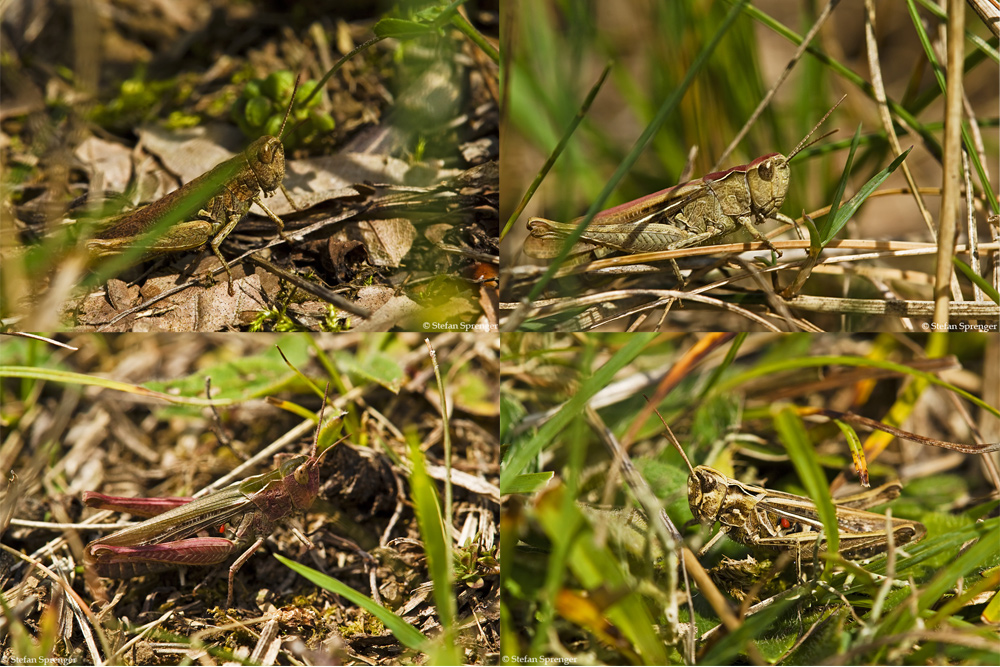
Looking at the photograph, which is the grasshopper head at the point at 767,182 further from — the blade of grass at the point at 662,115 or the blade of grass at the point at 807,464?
the blade of grass at the point at 807,464

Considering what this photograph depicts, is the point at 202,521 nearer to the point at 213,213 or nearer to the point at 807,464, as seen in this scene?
the point at 213,213

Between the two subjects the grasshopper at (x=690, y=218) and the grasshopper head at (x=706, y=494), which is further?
the grasshopper at (x=690, y=218)

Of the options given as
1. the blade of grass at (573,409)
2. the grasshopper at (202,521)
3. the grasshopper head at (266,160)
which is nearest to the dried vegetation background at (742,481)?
the blade of grass at (573,409)

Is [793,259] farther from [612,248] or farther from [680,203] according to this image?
[612,248]

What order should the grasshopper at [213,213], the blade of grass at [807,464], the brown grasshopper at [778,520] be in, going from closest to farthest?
the blade of grass at [807,464], the brown grasshopper at [778,520], the grasshopper at [213,213]

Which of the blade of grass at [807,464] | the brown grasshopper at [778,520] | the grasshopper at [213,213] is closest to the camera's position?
the blade of grass at [807,464]

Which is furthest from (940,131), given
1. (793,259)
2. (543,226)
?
(543,226)

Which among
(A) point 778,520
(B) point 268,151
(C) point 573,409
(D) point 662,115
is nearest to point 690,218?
(D) point 662,115
